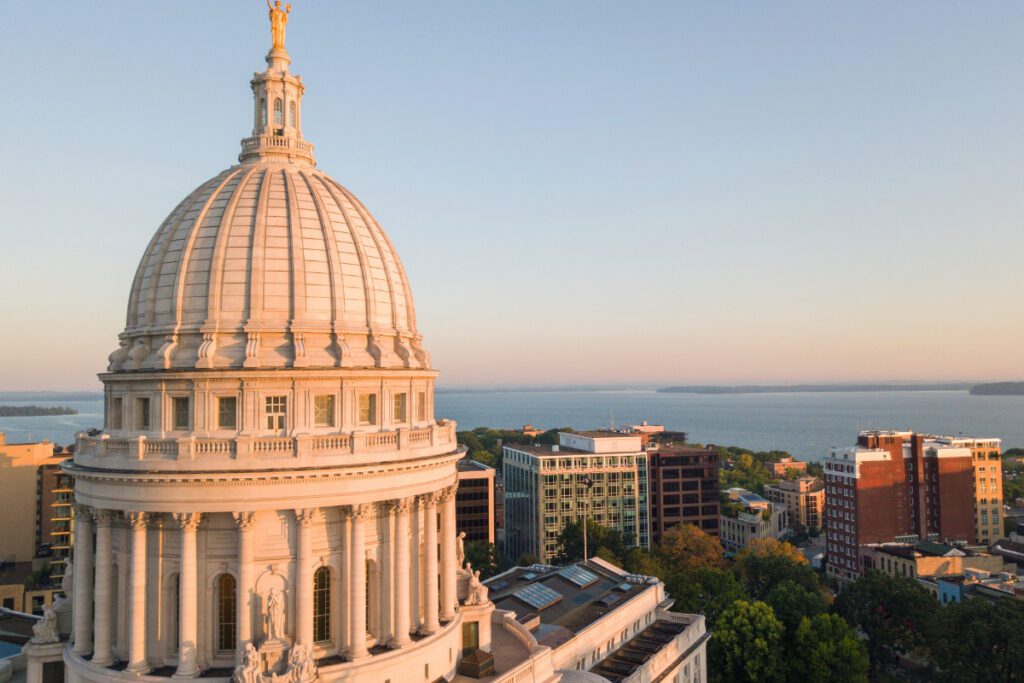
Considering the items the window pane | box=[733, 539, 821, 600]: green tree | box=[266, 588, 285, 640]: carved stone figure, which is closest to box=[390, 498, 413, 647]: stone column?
the window pane

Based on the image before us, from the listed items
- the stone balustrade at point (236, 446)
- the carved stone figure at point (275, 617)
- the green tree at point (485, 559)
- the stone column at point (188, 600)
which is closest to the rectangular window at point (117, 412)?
the stone balustrade at point (236, 446)

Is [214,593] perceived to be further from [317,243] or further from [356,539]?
[317,243]

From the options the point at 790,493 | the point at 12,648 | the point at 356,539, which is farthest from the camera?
the point at 790,493

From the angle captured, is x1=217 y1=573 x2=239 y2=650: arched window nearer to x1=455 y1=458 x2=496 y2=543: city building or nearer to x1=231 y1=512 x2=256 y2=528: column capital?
x1=231 y1=512 x2=256 y2=528: column capital

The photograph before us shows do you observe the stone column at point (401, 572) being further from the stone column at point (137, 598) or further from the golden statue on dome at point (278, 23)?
the golden statue on dome at point (278, 23)

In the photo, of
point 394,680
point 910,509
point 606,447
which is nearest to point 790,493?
point 910,509
